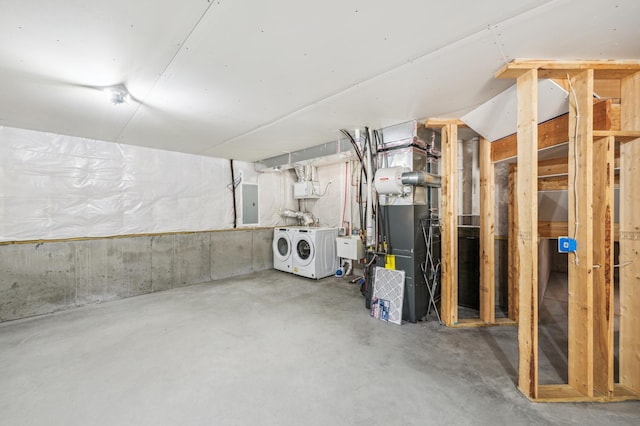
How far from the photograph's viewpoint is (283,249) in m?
4.98

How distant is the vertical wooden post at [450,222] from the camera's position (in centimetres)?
269

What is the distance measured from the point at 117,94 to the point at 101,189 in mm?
2059

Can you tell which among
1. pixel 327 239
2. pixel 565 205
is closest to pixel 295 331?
pixel 327 239

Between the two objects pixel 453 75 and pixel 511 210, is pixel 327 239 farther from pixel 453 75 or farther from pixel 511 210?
pixel 453 75

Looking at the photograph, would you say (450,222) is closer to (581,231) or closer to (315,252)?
(581,231)

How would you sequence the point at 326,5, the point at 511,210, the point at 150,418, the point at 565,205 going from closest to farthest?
the point at 326,5
the point at 150,418
the point at 511,210
the point at 565,205

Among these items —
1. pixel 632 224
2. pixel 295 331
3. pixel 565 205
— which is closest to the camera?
pixel 632 224

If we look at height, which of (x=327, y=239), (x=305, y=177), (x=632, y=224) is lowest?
(x=327, y=239)

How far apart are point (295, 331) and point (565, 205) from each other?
3606mm

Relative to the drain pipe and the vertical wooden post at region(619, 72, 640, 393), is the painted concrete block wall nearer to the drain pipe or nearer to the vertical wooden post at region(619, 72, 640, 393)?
the drain pipe

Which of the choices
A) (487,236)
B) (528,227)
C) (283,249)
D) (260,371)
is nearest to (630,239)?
(528,227)

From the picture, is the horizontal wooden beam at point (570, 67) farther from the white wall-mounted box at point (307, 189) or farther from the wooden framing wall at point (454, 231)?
the white wall-mounted box at point (307, 189)

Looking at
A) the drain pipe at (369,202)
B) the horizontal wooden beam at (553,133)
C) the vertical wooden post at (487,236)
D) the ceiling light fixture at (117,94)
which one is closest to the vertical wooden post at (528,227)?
the horizontal wooden beam at (553,133)

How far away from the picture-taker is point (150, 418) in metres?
1.50
